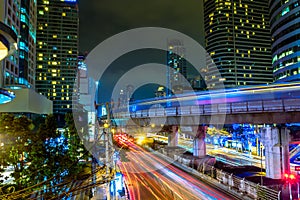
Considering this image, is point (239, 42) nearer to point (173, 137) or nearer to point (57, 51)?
point (57, 51)

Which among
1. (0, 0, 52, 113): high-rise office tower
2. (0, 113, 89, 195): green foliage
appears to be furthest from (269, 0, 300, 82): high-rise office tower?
(0, 0, 52, 113): high-rise office tower

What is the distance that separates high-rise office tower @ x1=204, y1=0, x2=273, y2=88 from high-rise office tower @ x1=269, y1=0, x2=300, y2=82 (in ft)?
215

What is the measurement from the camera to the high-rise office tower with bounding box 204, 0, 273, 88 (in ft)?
450

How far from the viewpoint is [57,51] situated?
135875 mm

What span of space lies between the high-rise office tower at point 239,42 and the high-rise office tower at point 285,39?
6566 centimetres

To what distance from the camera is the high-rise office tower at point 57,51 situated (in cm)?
13100

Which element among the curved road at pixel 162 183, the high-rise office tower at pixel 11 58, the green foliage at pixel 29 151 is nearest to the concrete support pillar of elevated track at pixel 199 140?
the curved road at pixel 162 183

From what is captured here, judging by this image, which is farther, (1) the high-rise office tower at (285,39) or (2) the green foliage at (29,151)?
(1) the high-rise office tower at (285,39)

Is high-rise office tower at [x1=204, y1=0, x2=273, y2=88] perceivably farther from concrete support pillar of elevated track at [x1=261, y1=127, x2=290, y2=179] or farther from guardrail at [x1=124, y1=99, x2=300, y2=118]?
concrete support pillar of elevated track at [x1=261, y1=127, x2=290, y2=179]

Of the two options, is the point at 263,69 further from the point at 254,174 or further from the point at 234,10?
the point at 254,174

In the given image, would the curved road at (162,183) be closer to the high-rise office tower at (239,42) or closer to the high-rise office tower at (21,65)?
the high-rise office tower at (21,65)

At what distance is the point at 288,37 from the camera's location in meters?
63.5

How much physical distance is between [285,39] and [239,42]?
81158 millimetres

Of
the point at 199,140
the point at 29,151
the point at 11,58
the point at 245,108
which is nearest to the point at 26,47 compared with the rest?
the point at 11,58
